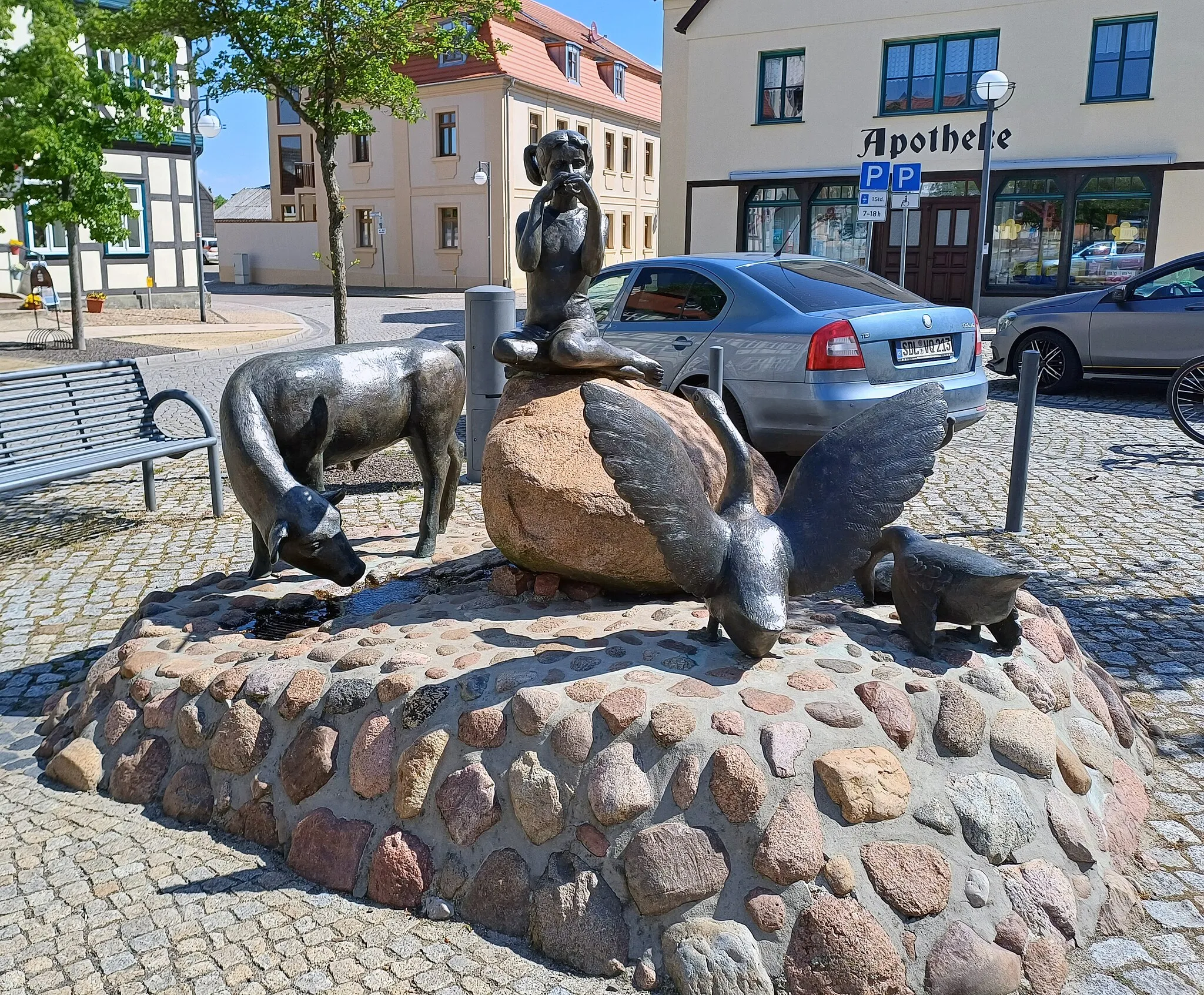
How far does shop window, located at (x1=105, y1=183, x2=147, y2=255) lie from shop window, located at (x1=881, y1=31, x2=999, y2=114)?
1743 cm

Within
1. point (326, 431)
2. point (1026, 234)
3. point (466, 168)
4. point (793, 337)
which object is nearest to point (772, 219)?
point (1026, 234)

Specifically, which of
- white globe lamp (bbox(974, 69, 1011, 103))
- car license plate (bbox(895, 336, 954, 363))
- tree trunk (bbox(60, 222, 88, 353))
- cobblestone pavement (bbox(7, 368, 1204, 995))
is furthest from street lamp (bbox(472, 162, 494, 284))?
car license plate (bbox(895, 336, 954, 363))

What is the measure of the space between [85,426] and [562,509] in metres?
4.41

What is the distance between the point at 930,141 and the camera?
Answer: 22.6m

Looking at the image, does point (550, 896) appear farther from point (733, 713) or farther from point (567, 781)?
point (733, 713)

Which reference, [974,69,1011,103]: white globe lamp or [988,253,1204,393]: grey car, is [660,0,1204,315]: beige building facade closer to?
[974,69,1011,103]: white globe lamp

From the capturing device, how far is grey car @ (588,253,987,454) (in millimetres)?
7453

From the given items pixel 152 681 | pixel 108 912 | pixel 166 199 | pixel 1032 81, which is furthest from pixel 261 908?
pixel 166 199

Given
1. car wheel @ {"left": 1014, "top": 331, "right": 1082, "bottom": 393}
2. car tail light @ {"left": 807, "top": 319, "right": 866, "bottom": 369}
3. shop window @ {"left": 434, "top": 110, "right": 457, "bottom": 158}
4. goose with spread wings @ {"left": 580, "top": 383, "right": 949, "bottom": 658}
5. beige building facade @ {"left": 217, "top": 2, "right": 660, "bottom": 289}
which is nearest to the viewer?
goose with spread wings @ {"left": 580, "top": 383, "right": 949, "bottom": 658}

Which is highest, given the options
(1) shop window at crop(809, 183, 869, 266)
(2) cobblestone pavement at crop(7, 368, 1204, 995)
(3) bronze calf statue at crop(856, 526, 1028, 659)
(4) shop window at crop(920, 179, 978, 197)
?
(4) shop window at crop(920, 179, 978, 197)

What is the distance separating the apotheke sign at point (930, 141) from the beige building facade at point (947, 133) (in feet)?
0.10

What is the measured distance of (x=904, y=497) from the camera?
3566 mm

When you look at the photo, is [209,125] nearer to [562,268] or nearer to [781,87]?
[781,87]

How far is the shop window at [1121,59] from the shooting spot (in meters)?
20.4
